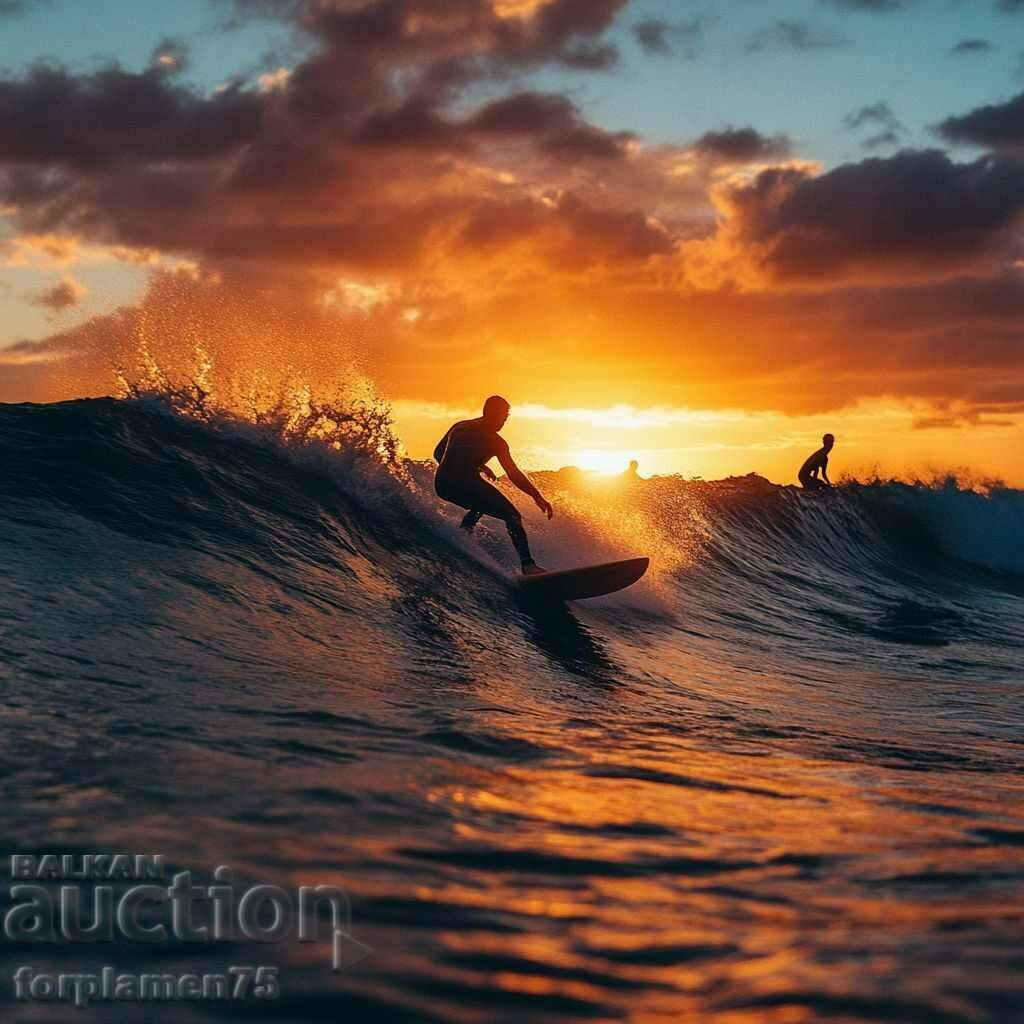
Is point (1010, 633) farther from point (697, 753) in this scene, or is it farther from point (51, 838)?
point (51, 838)

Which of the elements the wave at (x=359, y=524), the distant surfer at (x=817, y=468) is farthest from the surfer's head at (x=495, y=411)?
the distant surfer at (x=817, y=468)

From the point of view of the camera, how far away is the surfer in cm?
980

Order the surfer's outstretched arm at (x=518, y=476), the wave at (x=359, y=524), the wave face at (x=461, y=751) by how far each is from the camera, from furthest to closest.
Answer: the surfer's outstretched arm at (x=518, y=476) < the wave at (x=359, y=524) < the wave face at (x=461, y=751)

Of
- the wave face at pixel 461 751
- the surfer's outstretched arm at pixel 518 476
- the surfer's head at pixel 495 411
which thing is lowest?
the wave face at pixel 461 751

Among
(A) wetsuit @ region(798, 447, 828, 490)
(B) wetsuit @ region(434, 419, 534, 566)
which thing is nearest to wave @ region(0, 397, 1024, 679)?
(B) wetsuit @ region(434, 419, 534, 566)

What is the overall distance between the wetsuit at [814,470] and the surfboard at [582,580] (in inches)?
565

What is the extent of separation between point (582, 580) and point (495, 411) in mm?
1804

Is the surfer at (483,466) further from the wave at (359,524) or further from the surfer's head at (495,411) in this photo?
the wave at (359,524)

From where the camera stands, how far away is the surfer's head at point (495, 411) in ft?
32.3

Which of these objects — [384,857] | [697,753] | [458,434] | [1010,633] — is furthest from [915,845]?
[1010,633]

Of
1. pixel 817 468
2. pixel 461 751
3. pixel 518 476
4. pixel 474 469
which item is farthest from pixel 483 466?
pixel 817 468

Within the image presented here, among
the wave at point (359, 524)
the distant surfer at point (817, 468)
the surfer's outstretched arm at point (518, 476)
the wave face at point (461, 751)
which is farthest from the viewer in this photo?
the distant surfer at point (817, 468)

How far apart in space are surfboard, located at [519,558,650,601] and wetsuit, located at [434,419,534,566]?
0.82 feet

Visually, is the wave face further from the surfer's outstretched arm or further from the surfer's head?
the surfer's head
